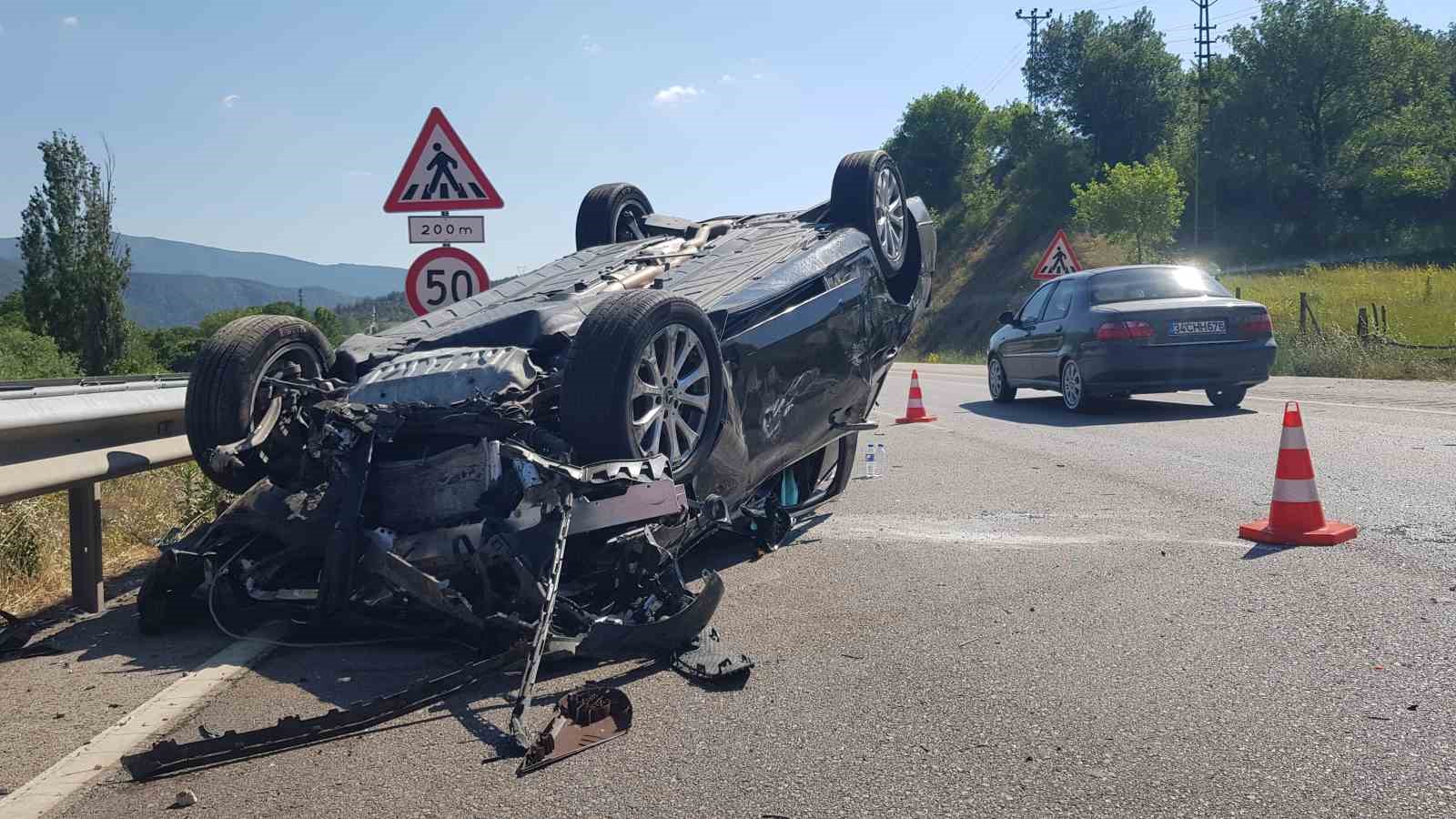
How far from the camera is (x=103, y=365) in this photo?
4653 centimetres

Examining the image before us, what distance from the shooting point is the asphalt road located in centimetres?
292

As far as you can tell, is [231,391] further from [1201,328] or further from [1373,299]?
[1373,299]

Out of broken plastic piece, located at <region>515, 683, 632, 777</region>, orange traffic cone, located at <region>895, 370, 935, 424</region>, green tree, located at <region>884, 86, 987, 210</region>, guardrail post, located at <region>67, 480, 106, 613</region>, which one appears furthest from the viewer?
green tree, located at <region>884, 86, 987, 210</region>

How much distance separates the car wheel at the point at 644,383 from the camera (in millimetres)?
4410

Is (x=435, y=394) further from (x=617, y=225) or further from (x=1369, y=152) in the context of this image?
(x=1369, y=152)

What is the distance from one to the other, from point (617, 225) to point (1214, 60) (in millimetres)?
77515

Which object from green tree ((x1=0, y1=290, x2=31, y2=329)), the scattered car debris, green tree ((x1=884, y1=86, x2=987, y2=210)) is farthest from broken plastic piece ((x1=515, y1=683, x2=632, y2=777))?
green tree ((x1=884, y1=86, x2=987, y2=210))

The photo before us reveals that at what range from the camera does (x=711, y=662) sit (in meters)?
3.93

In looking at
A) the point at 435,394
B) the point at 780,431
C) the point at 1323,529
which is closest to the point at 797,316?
the point at 780,431

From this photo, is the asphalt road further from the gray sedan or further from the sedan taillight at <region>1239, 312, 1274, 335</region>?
the sedan taillight at <region>1239, 312, 1274, 335</region>

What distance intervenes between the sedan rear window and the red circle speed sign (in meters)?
6.45

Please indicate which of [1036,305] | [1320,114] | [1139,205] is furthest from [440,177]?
[1320,114]

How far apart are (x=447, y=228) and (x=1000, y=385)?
8028mm

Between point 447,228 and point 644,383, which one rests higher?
point 447,228
